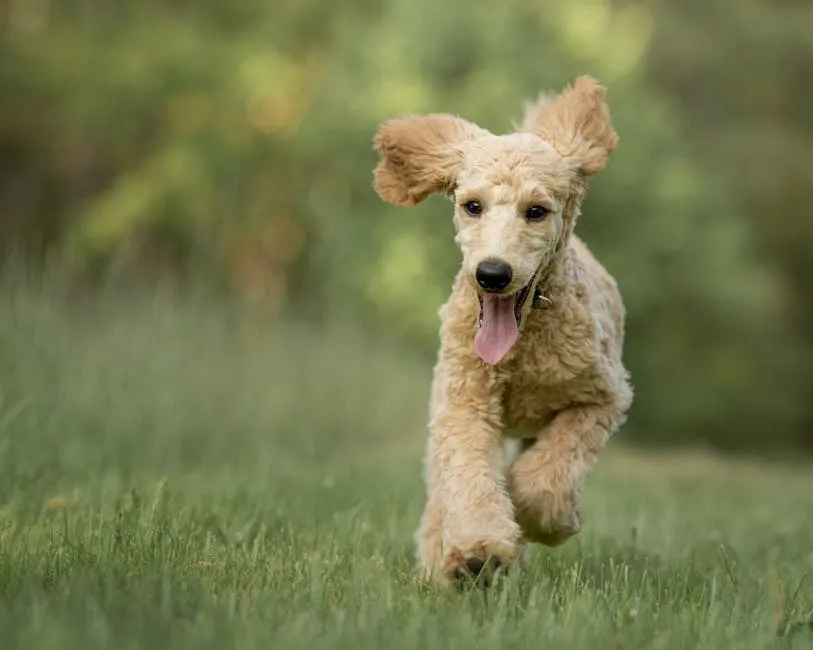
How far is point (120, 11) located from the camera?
2680 centimetres

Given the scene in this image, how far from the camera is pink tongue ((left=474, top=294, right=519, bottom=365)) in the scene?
14.6 feet

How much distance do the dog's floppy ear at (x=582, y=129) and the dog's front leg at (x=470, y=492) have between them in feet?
3.43

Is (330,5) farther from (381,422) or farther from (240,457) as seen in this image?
(240,457)

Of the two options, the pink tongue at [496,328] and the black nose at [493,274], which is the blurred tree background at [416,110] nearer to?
the pink tongue at [496,328]

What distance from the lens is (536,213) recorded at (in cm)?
454

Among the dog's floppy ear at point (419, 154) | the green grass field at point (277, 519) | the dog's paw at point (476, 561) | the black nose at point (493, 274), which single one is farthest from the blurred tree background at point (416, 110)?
the dog's paw at point (476, 561)

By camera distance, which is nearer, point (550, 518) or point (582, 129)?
point (550, 518)

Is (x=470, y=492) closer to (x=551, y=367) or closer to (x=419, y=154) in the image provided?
(x=551, y=367)

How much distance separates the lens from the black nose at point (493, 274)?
422 centimetres

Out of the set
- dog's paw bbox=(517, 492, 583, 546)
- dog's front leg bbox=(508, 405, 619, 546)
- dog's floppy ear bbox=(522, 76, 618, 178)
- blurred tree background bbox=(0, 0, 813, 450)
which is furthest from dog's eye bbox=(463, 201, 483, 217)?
blurred tree background bbox=(0, 0, 813, 450)

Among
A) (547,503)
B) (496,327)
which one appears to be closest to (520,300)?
(496,327)

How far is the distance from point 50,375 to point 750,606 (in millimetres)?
4926

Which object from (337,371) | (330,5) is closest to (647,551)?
(337,371)

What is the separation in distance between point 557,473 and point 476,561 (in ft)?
2.02
